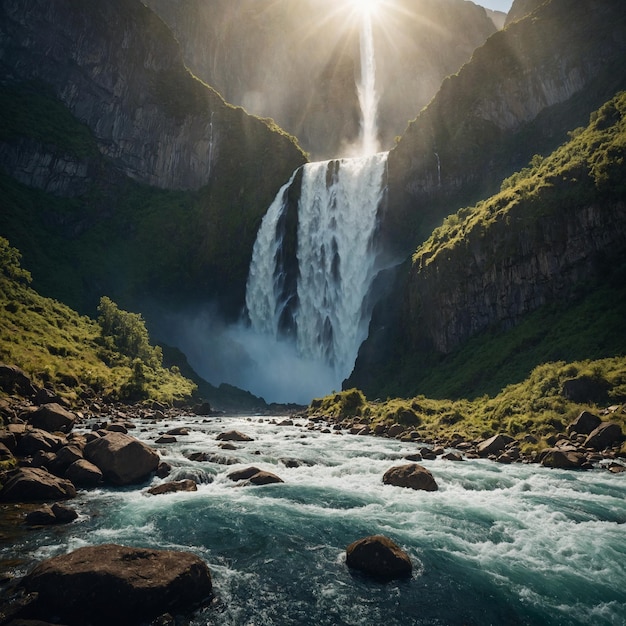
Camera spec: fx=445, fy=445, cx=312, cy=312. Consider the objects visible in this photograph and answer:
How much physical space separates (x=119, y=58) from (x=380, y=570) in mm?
134971

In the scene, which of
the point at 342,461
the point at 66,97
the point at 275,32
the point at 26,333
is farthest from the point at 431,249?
the point at 275,32

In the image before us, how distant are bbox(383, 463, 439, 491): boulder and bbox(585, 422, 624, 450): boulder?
37.8 feet

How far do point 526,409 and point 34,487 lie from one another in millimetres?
29667

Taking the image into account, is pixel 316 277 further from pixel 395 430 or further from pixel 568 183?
pixel 395 430

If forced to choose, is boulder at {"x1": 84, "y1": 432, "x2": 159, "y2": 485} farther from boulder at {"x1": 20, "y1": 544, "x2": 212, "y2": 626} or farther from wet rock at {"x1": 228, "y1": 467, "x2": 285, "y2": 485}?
boulder at {"x1": 20, "y1": 544, "x2": 212, "y2": 626}

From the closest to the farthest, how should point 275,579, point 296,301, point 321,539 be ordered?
point 275,579 < point 321,539 < point 296,301

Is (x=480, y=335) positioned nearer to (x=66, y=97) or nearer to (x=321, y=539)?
(x=321, y=539)

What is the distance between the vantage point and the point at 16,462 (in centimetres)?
1688

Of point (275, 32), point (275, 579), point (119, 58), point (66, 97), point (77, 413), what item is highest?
point (275, 32)

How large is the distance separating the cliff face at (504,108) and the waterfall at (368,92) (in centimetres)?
8510

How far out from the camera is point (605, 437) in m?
24.0

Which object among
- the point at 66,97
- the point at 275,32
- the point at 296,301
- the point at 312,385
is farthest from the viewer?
the point at 275,32

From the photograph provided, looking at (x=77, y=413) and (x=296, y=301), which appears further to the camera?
(x=296, y=301)

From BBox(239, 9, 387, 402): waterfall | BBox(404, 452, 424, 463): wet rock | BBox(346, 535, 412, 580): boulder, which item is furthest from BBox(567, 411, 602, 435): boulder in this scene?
BBox(239, 9, 387, 402): waterfall
